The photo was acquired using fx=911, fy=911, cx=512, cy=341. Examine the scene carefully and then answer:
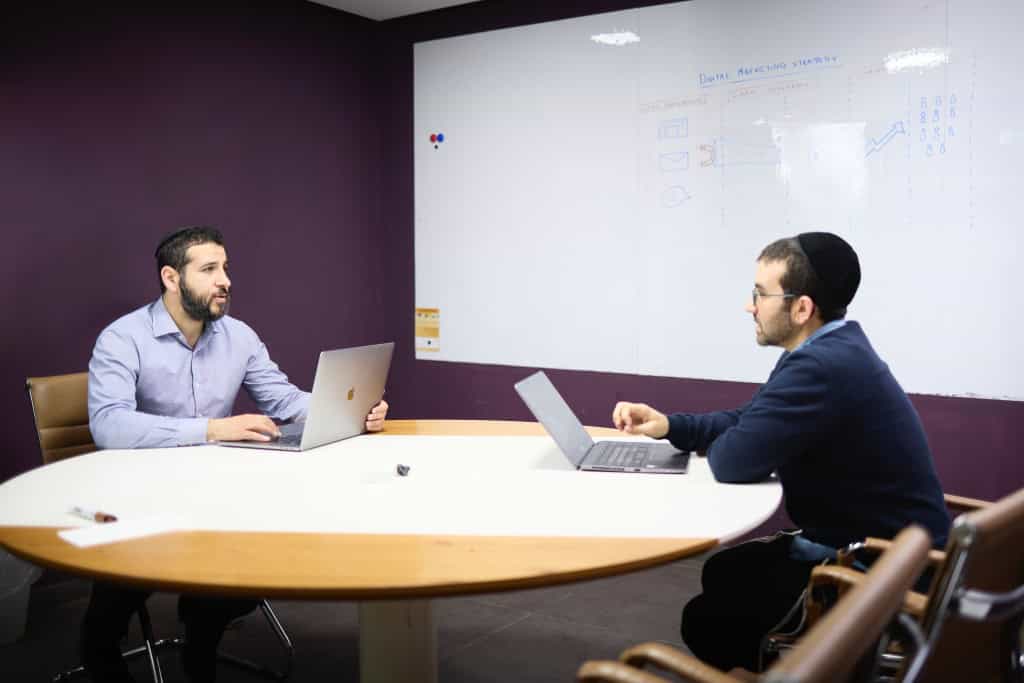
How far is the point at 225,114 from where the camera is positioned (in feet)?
15.2

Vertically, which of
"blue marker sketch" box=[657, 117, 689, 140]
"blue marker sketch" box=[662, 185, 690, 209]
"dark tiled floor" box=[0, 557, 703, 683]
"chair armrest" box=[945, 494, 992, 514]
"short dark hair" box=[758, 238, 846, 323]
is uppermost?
"blue marker sketch" box=[657, 117, 689, 140]

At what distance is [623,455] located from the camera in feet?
8.25

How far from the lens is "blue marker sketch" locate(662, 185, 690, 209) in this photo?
438cm

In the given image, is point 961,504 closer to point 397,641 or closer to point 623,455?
point 623,455

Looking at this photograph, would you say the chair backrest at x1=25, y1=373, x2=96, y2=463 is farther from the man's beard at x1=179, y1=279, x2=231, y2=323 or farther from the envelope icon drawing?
the envelope icon drawing

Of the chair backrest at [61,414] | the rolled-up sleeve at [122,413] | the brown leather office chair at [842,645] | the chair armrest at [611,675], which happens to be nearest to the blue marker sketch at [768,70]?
the rolled-up sleeve at [122,413]

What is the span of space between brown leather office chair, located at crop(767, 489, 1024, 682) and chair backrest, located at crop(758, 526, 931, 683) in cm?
7

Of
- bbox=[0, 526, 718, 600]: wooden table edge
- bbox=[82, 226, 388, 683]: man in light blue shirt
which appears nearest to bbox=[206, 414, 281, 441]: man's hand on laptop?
bbox=[82, 226, 388, 683]: man in light blue shirt

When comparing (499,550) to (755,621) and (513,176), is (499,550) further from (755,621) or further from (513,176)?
(513,176)

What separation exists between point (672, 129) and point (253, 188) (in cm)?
218

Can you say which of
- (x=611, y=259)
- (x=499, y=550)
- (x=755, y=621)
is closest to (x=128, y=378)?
(x=499, y=550)

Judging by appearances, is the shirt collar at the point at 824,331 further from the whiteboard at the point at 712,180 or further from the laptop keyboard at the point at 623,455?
the whiteboard at the point at 712,180

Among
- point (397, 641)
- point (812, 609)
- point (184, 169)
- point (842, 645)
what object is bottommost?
point (397, 641)

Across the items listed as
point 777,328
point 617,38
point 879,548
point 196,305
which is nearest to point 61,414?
point 196,305
